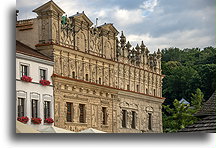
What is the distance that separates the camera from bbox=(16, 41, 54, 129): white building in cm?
765

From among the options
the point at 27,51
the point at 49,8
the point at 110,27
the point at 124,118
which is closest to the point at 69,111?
the point at 124,118

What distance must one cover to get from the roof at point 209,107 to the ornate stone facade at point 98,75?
0.78 metres

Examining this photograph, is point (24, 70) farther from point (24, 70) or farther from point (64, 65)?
point (64, 65)

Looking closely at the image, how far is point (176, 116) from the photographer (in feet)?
29.7

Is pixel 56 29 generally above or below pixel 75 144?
above

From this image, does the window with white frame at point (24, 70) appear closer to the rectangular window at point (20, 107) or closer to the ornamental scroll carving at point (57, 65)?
the rectangular window at point (20, 107)

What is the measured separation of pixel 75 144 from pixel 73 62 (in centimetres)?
364

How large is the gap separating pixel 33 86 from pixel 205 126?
9.27ft

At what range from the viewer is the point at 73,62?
1037 cm

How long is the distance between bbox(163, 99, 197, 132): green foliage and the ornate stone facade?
7.0 inches

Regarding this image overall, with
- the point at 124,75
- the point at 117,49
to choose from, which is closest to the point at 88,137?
the point at 117,49

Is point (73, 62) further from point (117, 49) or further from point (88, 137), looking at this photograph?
point (88, 137)

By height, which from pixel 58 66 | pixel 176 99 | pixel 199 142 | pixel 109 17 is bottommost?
pixel 199 142

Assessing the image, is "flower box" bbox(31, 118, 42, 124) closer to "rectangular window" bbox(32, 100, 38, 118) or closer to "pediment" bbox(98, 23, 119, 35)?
"rectangular window" bbox(32, 100, 38, 118)
